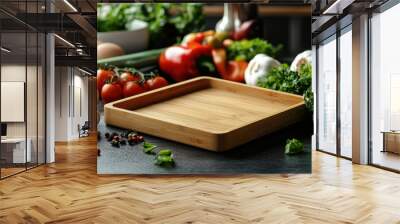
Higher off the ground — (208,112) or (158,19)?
(158,19)

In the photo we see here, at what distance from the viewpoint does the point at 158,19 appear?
5773 millimetres

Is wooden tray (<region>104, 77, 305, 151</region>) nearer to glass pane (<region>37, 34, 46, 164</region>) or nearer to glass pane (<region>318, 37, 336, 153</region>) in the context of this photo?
glass pane (<region>37, 34, 46, 164</region>)

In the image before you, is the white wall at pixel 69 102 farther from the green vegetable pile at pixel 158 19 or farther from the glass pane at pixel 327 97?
the glass pane at pixel 327 97

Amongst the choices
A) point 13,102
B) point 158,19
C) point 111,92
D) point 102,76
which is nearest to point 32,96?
point 13,102

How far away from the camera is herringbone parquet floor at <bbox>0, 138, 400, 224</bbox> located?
3738 mm

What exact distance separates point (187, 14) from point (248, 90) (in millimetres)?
1178

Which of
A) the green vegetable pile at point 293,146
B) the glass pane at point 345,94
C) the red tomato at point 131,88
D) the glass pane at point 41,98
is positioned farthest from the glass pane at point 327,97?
the glass pane at point 41,98

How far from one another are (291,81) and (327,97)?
3521mm

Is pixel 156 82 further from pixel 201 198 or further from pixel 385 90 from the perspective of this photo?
pixel 385 90

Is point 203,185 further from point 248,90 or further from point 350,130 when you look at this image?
point 350,130

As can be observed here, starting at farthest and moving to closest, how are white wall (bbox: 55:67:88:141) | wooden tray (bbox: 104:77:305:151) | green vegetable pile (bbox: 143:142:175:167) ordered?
white wall (bbox: 55:67:88:141)
green vegetable pile (bbox: 143:142:175:167)
wooden tray (bbox: 104:77:305:151)

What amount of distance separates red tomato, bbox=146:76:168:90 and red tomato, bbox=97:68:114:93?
457mm

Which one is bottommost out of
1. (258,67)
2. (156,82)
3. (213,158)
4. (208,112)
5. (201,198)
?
(201,198)

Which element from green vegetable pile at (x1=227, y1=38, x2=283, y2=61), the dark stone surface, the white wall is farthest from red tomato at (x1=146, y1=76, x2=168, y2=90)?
the white wall
